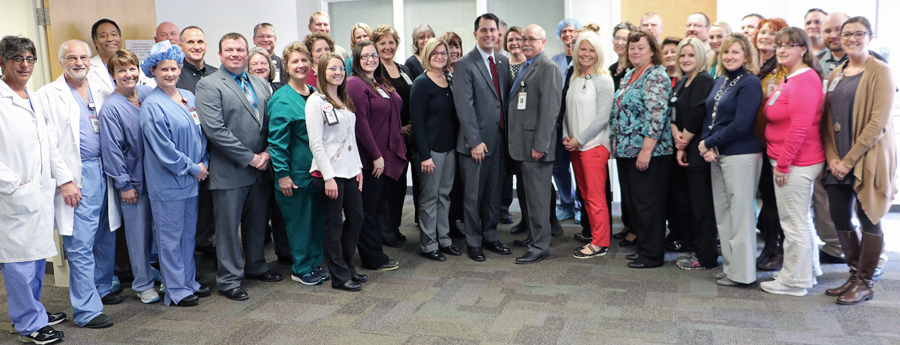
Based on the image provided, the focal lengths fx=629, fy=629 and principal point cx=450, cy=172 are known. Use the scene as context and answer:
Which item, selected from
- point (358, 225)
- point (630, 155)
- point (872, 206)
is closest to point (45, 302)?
point (358, 225)

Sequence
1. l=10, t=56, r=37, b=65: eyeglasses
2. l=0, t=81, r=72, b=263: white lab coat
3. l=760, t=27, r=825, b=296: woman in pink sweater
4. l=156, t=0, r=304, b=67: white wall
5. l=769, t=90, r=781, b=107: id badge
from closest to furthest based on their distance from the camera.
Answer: l=0, t=81, r=72, b=263: white lab coat
l=10, t=56, r=37, b=65: eyeglasses
l=760, t=27, r=825, b=296: woman in pink sweater
l=769, t=90, r=781, b=107: id badge
l=156, t=0, r=304, b=67: white wall

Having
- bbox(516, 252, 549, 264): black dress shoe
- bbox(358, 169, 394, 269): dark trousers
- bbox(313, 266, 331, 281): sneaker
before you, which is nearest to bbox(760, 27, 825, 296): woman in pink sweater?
bbox(516, 252, 549, 264): black dress shoe

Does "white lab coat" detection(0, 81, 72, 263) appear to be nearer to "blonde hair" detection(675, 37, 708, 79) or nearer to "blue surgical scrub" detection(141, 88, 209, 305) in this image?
"blue surgical scrub" detection(141, 88, 209, 305)

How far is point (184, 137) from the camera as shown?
330 cm

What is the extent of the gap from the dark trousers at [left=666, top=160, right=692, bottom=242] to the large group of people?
1 centimetres

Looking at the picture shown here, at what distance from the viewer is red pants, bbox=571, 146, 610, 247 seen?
4121 mm

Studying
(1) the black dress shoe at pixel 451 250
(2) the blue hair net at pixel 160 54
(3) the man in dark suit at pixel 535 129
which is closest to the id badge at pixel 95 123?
(2) the blue hair net at pixel 160 54

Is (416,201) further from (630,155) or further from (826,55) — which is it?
(826,55)

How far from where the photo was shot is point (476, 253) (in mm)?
4215

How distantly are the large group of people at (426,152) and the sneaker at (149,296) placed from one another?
0.02 meters

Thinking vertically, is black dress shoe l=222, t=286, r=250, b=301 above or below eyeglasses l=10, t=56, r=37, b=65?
below

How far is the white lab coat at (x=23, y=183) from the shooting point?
2729 mm

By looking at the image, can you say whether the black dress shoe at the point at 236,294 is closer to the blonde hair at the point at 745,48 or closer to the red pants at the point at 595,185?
the red pants at the point at 595,185

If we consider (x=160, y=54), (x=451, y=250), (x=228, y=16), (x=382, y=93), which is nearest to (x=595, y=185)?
(x=451, y=250)
